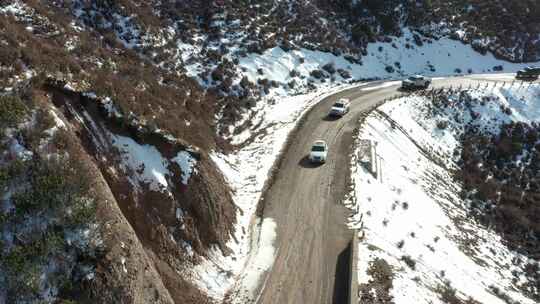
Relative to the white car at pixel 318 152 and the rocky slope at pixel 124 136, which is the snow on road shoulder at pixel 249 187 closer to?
the rocky slope at pixel 124 136

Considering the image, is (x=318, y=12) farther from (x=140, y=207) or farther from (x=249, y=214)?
(x=140, y=207)

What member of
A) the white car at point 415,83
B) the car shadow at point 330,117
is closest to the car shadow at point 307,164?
the car shadow at point 330,117

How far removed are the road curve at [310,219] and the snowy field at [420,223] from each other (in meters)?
1.06

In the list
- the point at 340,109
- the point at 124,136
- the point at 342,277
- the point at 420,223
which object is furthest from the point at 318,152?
the point at 124,136

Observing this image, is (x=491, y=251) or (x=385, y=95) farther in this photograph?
(x=385, y=95)

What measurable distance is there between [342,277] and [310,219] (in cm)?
453

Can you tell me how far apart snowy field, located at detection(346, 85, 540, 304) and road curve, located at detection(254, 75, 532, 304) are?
3.49 feet

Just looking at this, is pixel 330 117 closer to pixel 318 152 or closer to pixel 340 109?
pixel 340 109

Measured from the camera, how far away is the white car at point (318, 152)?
2575cm

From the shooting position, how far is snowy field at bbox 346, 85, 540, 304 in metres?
18.5

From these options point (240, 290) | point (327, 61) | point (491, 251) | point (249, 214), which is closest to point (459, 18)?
point (327, 61)

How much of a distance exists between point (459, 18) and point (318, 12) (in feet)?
84.8

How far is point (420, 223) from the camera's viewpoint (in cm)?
2369

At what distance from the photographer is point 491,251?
25.2 metres
